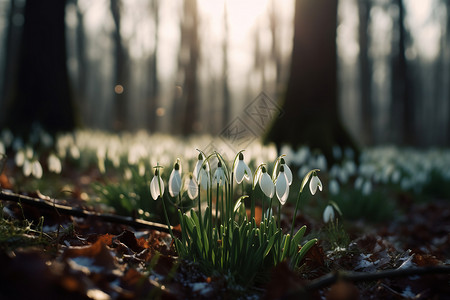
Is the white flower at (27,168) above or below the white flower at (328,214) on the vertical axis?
above

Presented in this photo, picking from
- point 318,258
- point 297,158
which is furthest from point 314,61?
point 318,258

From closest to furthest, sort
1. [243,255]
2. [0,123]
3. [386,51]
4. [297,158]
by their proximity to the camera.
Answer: [243,255] < [297,158] < [0,123] < [386,51]

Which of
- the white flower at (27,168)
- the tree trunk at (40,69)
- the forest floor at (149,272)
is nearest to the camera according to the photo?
the forest floor at (149,272)

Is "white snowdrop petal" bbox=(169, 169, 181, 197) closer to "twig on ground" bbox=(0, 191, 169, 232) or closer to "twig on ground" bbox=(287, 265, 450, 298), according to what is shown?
"twig on ground" bbox=(0, 191, 169, 232)

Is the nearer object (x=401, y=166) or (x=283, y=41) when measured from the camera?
(x=401, y=166)

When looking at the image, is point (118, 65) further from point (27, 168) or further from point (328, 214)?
point (328, 214)

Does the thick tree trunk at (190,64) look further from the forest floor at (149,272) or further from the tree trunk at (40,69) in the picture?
the forest floor at (149,272)

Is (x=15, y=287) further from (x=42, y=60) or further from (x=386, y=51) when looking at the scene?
(x=386, y=51)

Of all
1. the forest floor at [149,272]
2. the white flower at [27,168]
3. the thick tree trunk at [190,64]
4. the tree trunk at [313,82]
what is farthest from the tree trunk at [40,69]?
the thick tree trunk at [190,64]
